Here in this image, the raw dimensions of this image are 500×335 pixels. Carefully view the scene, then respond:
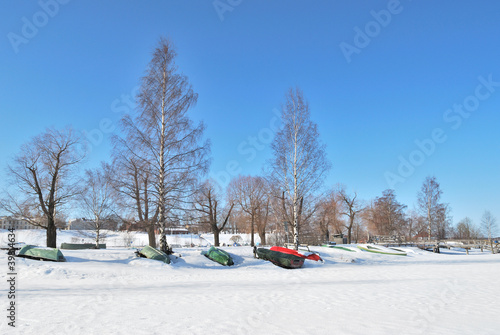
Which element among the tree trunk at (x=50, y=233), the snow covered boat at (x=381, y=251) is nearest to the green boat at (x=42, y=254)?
the tree trunk at (x=50, y=233)

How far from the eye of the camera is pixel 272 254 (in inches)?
706

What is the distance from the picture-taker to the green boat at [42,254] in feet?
42.0

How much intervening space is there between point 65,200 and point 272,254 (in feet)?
52.4

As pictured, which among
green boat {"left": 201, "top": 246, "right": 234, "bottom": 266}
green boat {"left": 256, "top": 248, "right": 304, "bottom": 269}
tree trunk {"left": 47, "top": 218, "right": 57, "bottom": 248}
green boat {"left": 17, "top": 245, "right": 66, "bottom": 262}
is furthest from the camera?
tree trunk {"left": 47, "top": 218, "right": 57, "bottom": 248}

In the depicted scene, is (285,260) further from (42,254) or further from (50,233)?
(50,233)

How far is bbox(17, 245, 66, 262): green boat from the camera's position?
42.0ft

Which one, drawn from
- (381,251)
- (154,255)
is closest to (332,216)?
(381,251)

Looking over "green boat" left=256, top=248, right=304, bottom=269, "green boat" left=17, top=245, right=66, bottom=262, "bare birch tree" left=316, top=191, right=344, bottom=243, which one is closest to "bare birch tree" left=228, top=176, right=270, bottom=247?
"bare birch tree" left=316, top=191, right=344, bottom=243

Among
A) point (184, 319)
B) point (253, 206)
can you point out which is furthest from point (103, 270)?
point (253, 206)

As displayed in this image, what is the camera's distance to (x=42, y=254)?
42.8ft

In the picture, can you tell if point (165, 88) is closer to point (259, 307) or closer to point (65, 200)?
point (65, 200)

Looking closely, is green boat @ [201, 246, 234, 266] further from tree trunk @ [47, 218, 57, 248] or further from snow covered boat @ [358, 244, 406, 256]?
snow covered boat @ [358, 244, 406, 256]

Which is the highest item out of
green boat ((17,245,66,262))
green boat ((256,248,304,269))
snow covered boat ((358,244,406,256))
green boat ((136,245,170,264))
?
green boat ((17,245,66,262))

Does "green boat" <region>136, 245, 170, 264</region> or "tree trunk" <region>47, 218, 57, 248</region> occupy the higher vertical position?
"tree trunk" <region>47, 218, 57, 248</region>
